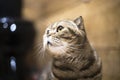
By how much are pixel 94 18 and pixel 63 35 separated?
5.3 inches

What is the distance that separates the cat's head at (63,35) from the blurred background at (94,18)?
0.08 ft

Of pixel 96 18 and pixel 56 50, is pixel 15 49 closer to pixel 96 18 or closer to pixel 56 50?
pixel 56 50

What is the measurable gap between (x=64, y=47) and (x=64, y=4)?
154 millimetres

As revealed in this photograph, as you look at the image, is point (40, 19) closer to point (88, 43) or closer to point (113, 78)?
point (88, 43)

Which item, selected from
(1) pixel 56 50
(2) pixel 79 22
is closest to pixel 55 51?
(1) pixel 56 50

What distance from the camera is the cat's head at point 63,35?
0.89 meters

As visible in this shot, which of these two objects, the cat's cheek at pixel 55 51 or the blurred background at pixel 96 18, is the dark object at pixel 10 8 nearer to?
the blurred background at pixel 96 18

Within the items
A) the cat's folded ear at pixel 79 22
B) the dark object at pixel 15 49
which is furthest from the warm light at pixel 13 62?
the cat's folded ear at pixel 79 22

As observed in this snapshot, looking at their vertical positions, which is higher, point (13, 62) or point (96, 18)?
point (96, 18)

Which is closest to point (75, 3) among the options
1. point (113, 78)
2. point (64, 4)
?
point (64, 4)

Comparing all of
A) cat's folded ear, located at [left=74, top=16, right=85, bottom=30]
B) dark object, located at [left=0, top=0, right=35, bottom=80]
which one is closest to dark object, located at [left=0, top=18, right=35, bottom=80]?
dark object, located at [left=0, top=0, right=35, bottom=80]

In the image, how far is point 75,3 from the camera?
0.95m

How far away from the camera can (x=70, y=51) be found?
0.90 m

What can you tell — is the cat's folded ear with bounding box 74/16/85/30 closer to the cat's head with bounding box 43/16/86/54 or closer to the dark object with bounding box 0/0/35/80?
the cat's head with bounding box 43/16/86/54
